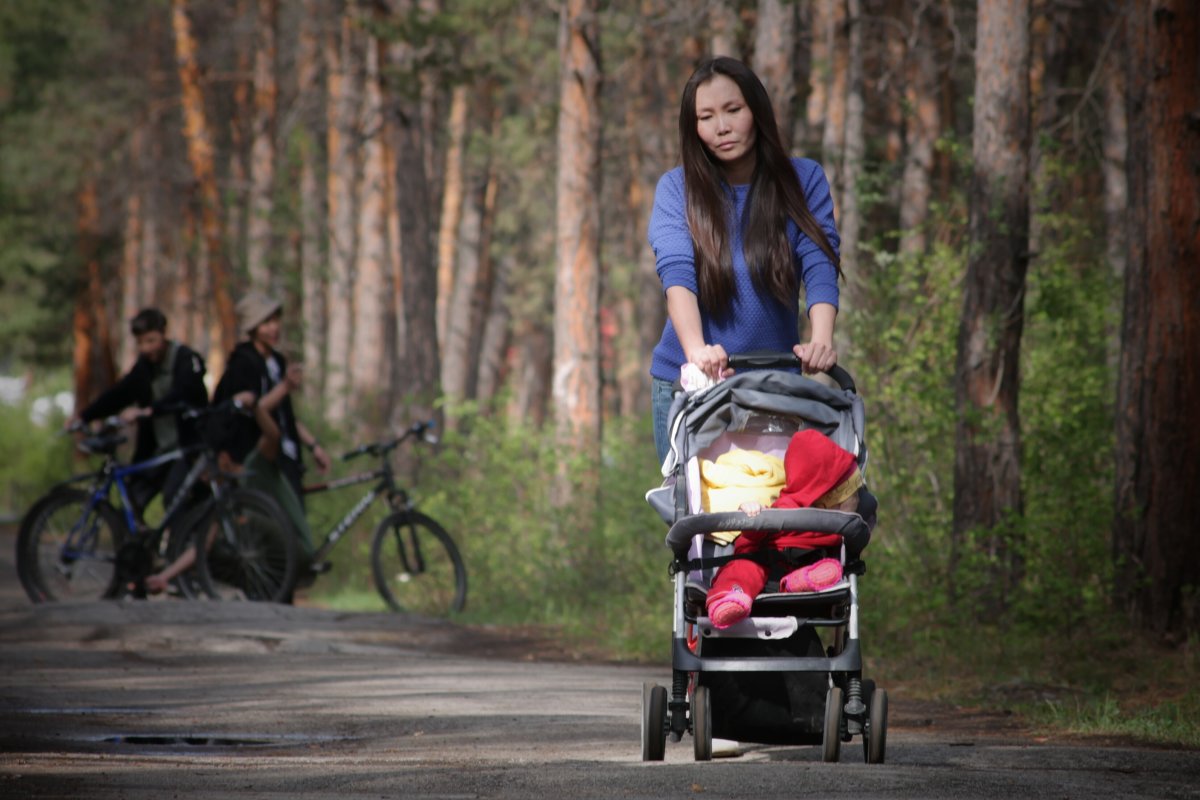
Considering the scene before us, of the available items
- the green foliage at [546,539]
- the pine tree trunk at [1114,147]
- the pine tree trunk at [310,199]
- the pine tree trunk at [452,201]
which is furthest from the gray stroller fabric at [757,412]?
the pine tree trunk at [452,201]

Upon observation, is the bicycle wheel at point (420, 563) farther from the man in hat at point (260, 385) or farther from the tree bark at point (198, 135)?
the tree bark at point (198, 135)

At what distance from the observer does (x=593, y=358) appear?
19.1 metres

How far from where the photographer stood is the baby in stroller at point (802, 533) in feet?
19.5

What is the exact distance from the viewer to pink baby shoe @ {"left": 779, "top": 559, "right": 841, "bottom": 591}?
5.94m

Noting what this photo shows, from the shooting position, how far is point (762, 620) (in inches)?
236

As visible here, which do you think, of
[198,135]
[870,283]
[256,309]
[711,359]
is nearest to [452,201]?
[198,135]

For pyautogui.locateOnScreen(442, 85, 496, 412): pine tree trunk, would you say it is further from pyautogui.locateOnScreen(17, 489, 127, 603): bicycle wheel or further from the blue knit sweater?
the blue knit sweater

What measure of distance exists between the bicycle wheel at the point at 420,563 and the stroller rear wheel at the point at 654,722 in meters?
8.89

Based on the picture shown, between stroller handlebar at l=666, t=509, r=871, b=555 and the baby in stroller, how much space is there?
40mm

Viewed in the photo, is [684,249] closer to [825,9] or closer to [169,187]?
[825,9]

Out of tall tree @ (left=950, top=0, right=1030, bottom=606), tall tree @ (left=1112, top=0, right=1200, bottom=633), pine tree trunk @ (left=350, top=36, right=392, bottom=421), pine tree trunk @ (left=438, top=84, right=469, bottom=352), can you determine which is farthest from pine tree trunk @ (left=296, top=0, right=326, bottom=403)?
tall tree @ (left=1112, top=0, right=1200, bottom=633)

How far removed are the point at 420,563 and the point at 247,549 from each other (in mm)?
1485

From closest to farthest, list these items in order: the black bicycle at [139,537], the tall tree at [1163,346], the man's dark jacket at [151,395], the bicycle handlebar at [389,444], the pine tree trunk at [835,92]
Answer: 1. the tall tree at [1163,346]
2. the black bicycle at [139,537]
3. the man's dark jacket at [151,395]
4. the bicycle handlebar at [389,444]
5. the pine tree trunk at [835,92]

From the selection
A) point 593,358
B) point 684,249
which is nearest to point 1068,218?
point 593,358
